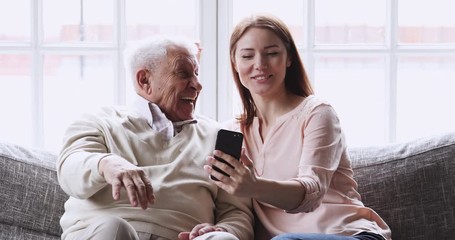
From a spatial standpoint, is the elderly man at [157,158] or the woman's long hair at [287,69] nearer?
the elderly man at [157,158]

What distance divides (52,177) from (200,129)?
0.54 metres

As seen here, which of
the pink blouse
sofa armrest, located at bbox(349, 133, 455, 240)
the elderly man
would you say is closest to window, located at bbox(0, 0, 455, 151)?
sofa armrest, located at bbox(349, 133, 455, 240)

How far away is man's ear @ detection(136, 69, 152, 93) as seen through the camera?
296 centimetres

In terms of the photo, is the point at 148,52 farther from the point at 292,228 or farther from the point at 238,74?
the point at 292,228

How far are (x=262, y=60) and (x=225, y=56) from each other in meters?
0.89

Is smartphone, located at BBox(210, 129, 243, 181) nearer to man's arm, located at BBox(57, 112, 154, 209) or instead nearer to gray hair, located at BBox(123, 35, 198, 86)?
man's arm, located at BBox(57, 112, 154, 209)

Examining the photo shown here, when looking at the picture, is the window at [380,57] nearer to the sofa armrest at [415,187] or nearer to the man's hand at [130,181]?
the sofa armrest at [415,187]

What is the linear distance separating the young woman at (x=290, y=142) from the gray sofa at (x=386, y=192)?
205 mm

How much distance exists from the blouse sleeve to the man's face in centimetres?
39

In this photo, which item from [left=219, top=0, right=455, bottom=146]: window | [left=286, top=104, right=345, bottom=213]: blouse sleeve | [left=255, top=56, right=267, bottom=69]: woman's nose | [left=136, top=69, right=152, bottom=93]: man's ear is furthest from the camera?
[left=219, top=0, right=455, bottom=146]: window

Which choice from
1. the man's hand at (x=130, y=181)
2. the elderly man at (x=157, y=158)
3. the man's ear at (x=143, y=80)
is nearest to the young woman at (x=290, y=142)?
the elderly man at (x=157, y=158)

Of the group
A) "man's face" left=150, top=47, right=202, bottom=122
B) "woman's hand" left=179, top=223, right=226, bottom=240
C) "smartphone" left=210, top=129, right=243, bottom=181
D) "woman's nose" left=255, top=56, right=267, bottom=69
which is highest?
"woman's nose" left=255, top=56, right=267, bottom=69

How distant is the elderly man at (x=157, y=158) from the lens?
273cm

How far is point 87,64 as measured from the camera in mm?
3787
